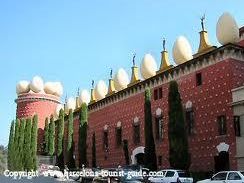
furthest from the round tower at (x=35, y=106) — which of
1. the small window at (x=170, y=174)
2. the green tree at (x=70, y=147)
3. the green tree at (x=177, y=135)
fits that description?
the small window at (x=170, y=174)

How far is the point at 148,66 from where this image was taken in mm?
38844

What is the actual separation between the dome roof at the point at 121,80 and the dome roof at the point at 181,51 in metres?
9.46

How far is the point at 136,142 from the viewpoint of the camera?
3828 cm

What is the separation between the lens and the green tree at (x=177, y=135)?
29047 millimetres

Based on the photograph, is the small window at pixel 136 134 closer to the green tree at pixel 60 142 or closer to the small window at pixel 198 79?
the small window at pixel 198 79

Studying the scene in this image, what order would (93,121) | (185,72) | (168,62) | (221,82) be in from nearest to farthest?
(221,82) < (185,72) < (168,62) < (93,121)

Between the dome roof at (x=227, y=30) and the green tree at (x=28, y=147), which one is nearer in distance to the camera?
the dome roof at (x=227, y=30)

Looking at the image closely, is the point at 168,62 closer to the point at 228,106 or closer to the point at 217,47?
the point at 217,47

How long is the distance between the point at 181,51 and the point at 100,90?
54.9ft

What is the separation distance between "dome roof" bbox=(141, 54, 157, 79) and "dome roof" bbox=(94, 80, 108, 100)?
1068 centimetres

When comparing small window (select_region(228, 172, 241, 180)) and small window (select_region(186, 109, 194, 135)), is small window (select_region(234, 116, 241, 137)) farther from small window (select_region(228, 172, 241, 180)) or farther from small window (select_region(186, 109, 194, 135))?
small window (select_region(228, 172, 241, 180))

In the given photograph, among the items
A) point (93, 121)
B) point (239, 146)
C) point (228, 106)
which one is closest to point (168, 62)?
point (228, 106)

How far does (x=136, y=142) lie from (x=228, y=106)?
38.2 ft

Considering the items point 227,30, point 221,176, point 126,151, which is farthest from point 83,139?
point 221,176
